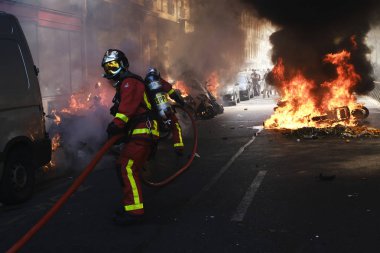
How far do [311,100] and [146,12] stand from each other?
1393 cm

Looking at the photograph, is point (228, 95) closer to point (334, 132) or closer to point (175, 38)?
point (175, 38)

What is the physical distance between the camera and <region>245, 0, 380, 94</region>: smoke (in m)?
15.2

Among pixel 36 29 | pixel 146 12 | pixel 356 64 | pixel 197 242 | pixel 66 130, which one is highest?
pixel 146 12

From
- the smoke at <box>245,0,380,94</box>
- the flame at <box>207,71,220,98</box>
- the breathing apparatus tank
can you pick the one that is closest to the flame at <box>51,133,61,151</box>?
the breathing apparatus tank

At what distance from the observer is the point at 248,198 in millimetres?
5812

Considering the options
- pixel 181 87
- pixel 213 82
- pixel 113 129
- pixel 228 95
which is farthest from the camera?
pixel 228 95

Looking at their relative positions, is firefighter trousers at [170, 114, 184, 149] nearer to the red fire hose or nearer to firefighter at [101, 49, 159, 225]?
firefighter at [101, 49, 159, 225]

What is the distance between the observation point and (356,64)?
1567cm

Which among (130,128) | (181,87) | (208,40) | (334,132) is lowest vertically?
(334,132)

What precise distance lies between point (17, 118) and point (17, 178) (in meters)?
0.80

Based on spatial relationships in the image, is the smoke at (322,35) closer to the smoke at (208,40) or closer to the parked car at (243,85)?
the smoke at (208,40)

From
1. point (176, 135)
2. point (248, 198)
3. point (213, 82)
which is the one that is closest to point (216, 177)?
point (176, 135)

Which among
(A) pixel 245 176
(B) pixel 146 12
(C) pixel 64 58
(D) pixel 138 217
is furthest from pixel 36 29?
(D) pixel 138 217

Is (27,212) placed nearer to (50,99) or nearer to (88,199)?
(88,199)
